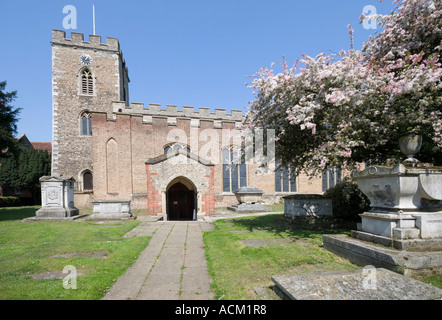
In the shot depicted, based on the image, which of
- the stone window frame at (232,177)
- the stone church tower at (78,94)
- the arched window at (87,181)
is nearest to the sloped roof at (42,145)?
the stone church tower at (78,94)

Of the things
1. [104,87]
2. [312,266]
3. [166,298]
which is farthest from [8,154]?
[312,266]

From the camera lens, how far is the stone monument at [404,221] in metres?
4.04

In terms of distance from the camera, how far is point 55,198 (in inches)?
547

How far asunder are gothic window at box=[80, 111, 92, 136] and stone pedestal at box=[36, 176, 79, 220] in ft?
44.5

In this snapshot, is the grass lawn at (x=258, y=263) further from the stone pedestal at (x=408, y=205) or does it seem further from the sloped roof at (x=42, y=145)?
the sloped roof at (x=42, y=145)

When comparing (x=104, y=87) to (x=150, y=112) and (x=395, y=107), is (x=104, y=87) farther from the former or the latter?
(x=395, y=107)

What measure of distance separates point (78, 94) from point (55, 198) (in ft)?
54.7

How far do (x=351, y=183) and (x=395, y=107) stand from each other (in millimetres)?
4840

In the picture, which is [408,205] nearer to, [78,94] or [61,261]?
[61,261]

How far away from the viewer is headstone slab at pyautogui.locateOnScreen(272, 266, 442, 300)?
9.39ft

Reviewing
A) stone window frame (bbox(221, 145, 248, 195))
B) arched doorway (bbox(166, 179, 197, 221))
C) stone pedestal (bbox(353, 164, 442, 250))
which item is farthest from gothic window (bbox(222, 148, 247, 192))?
stone pedestal (bbox(353, 164, 442, 250))

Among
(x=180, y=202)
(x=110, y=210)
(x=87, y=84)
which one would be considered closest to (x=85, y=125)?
(x=87, y=84)

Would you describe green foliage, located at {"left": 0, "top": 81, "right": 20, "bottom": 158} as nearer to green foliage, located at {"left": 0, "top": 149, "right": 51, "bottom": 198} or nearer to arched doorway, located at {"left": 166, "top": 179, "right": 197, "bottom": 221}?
arched doorway, located at {"left": 166, "top": 179, "right": 197, "bottom": 221}
